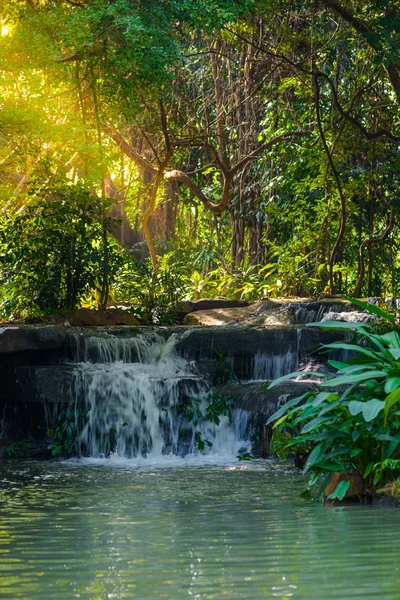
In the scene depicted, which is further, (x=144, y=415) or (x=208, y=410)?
(x=144, y=415)

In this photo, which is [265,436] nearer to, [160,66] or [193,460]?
[193,460]

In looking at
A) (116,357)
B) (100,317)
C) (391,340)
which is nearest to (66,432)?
(116,357)

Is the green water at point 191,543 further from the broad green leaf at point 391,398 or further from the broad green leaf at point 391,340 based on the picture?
the broad green leaf at point 391,340

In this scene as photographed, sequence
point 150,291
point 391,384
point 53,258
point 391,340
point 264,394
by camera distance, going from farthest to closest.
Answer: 1. point 150,291
2. point 53,258
3. point 264,394
4. point 391,340
5. point 391,384

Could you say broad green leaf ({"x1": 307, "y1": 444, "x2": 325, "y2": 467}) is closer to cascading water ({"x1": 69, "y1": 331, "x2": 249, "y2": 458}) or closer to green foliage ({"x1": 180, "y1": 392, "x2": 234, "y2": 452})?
cascading water ({"x1": 69, "y1": 331, "x2": 249, "y2": 458})

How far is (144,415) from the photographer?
401 inches

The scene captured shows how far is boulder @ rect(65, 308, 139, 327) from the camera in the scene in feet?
43.6

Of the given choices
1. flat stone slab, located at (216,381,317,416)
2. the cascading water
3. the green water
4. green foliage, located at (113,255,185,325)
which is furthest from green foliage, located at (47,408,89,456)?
green foliage, located at (113,255,185,325)

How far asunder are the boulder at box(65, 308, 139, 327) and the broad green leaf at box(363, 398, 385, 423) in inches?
327

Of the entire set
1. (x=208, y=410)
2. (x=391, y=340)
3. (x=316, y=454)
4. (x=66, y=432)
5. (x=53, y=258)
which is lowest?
(x=66, y=432)

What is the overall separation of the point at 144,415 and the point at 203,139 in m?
8.47

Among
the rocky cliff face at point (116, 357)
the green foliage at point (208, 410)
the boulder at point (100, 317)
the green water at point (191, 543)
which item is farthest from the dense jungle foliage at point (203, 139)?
the green water at point (191, 543)

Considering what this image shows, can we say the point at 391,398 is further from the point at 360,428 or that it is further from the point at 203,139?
the point at 203,139

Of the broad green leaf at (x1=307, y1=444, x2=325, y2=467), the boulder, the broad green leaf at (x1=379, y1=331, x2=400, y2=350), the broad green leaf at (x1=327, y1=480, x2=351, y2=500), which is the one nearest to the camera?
the broad green leaf at (x1=327, y1=480, x2=351, y2=500)
